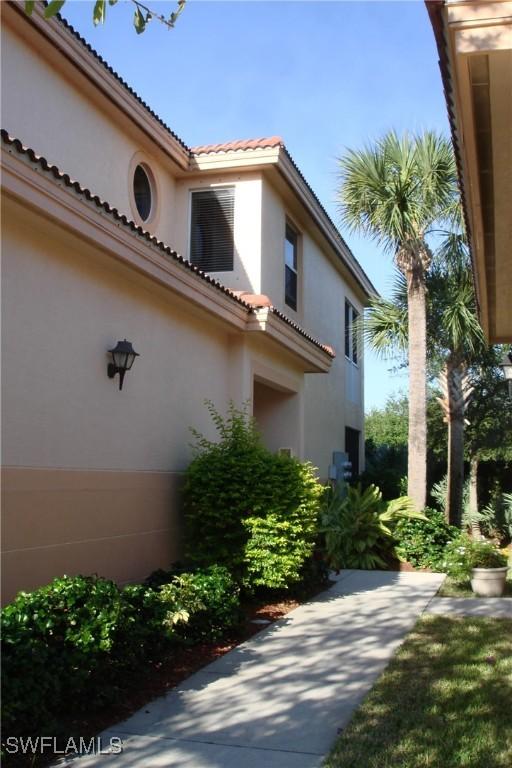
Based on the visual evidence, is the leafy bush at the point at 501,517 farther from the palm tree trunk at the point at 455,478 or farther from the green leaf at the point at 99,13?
the green leaf at the point at 99,13

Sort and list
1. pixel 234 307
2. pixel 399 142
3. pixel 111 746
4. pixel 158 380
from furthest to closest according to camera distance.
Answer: pixel 399 142 → pixel 234 307 → pixel 158 380 → pixel 111 746

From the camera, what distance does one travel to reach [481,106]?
4344mm

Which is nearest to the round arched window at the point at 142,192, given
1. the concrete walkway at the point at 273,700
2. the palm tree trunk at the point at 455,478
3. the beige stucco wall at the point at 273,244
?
the beige stucco wall at the point at 273,244

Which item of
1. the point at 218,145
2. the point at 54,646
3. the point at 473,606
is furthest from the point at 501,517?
the point at 54,646

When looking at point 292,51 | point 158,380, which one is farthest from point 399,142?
point 292,51

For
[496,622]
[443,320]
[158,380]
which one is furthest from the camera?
[443,320]

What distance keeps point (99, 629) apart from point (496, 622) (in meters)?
4.56

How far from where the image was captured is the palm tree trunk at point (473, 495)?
1880 centimetres

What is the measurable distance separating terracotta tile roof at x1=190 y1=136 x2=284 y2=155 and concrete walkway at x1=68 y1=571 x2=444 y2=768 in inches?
277

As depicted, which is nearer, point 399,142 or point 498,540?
point 399,142

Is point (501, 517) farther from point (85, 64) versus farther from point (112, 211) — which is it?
point (112, 211)

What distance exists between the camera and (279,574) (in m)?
8.30

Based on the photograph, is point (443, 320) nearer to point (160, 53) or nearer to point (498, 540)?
point (498, 540)

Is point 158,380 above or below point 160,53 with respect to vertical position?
below
